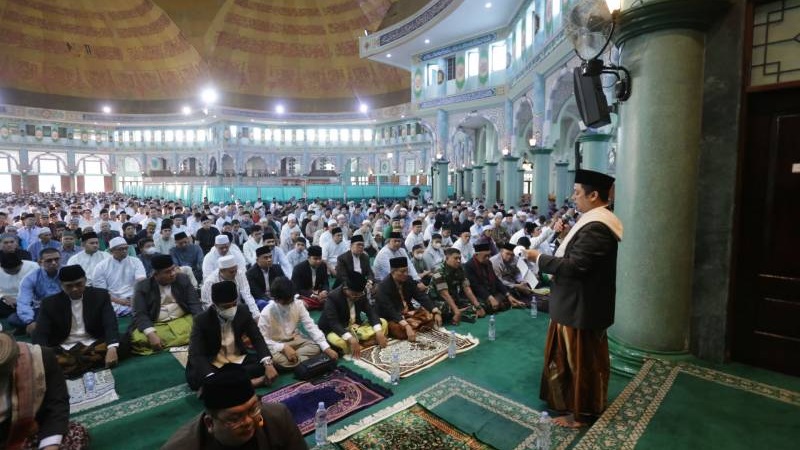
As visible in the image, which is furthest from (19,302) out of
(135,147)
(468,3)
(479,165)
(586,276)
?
(135,147)

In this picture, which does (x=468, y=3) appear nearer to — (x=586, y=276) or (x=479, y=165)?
(x=479, y=165)

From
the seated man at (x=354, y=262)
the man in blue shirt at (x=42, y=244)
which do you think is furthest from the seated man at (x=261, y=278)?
the man in blue shirt at (x=42, y=244)

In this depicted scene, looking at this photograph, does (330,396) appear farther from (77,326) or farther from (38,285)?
(38,285)

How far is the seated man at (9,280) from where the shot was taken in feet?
14.8

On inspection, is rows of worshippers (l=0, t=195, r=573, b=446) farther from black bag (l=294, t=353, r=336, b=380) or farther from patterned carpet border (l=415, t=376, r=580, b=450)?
patterned carpet border (l=415, t=376, r=580, b=450)

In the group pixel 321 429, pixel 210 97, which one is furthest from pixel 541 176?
pixel 210 97

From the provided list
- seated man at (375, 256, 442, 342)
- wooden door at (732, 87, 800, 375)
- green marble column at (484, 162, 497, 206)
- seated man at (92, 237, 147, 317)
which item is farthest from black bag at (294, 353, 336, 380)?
green marble column at (484, 162, 497, 206)

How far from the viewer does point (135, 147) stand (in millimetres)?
31984

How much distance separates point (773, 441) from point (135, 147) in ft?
122

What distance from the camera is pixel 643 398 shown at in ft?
8.29

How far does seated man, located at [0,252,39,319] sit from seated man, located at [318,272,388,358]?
3.27m

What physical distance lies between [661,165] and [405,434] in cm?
230

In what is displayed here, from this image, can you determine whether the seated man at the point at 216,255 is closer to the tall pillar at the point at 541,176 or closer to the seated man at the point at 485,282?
the seated man at the point at 485,282

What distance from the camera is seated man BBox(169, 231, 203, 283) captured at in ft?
18.7
